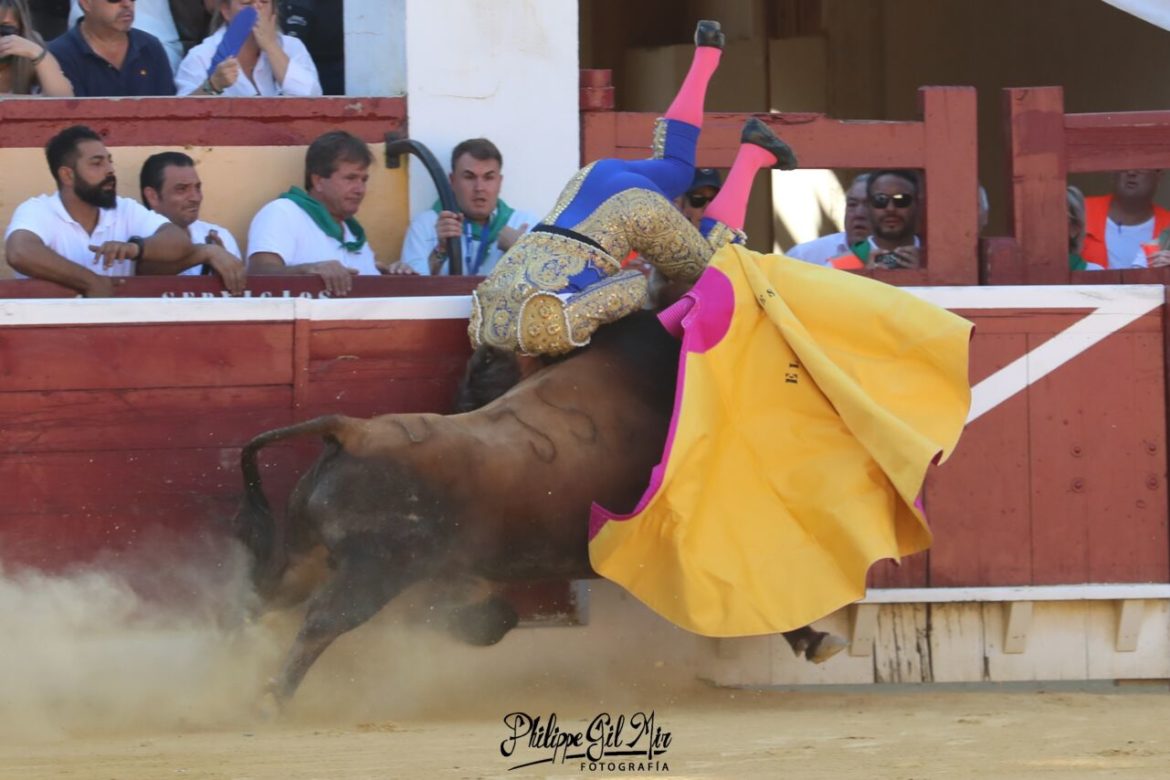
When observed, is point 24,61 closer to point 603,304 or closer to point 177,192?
point 177,192

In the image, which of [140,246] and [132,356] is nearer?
[132,356]

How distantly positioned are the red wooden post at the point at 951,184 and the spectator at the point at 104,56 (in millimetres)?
2990

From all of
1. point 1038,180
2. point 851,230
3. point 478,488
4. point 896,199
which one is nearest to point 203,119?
point 478,488

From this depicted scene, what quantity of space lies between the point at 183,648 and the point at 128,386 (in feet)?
2.92

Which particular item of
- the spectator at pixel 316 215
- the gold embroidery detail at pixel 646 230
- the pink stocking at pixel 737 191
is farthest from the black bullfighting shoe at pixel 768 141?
the spectator at pixel 316 215

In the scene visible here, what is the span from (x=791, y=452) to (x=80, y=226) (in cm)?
259

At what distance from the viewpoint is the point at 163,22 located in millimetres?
8273

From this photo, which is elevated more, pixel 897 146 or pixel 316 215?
pixel 897 146

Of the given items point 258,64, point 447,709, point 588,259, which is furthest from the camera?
point 258,64

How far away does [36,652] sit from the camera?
6266 mm

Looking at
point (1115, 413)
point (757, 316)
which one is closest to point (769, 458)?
point (757, 316)

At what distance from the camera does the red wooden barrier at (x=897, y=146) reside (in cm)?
761

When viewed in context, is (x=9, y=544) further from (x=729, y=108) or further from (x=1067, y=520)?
(x=729, y=108)

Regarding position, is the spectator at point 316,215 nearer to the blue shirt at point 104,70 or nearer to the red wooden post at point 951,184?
the blue shirt at point 104,70
